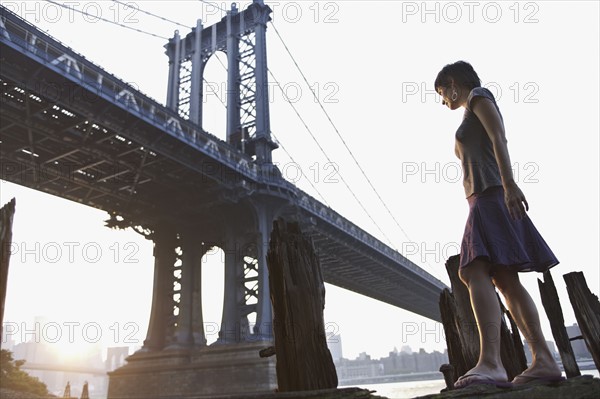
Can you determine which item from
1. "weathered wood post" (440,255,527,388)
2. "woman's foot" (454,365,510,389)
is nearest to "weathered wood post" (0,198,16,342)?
"woman's foot" (454,365,510,389)

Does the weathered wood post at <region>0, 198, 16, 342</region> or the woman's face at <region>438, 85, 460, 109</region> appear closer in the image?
the weathered wood post at <region>0, 198, 16, 342</region>

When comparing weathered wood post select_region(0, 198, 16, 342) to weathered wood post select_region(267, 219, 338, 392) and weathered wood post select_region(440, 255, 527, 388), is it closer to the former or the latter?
weathered wood post select_region(267, 219, 338, 392)

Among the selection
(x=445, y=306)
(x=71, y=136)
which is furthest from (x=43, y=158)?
(x=445, y=306)

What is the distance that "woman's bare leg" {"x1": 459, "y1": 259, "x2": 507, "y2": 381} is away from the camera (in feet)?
8.53

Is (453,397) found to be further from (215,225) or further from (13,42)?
(215,225)

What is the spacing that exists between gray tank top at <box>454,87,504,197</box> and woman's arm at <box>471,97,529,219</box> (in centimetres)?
7

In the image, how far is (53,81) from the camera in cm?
1523

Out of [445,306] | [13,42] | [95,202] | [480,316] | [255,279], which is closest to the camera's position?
[480,316]

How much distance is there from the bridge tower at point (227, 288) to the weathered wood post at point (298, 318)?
17693 millimetres

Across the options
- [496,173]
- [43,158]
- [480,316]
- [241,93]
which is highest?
[241,93]

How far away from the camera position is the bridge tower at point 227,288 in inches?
803

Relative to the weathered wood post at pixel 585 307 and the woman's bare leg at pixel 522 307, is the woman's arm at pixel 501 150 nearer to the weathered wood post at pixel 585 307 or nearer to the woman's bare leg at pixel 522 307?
the woman's bare leg at pixel 522 307

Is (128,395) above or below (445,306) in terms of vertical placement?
below

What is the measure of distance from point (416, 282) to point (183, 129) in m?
29.7
